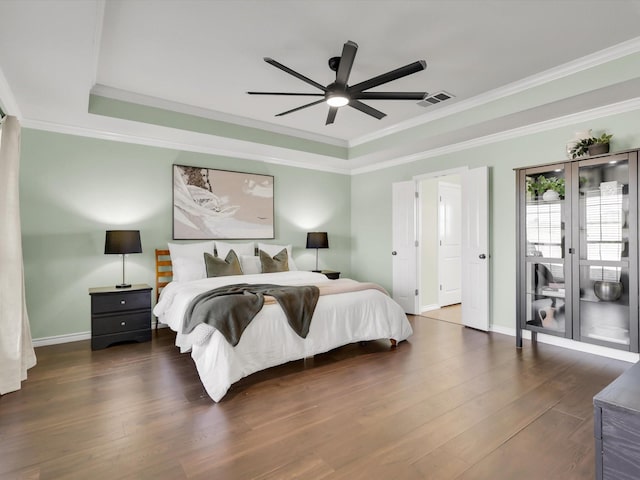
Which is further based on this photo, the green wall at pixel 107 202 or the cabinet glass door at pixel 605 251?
the green wall at pixel 107 202

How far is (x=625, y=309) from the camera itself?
126 inches

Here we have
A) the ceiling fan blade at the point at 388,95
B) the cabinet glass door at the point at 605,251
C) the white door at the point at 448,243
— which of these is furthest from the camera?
the white door at the point at 448,243

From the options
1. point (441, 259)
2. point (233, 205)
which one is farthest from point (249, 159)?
point (441, 259)

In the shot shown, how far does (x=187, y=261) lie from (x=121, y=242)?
29.4 inches

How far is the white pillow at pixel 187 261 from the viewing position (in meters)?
4.26

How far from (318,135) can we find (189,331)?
3.63m

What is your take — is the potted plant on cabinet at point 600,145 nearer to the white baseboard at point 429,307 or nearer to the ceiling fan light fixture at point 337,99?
the ceiling fan light fixture at point 337,99

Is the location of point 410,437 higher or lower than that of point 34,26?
lower

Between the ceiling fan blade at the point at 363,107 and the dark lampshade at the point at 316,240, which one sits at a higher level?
the ceiling fan blade at the point at 363,107

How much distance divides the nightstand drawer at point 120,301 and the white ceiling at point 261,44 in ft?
6.40

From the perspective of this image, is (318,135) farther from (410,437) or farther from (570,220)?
(410,437)

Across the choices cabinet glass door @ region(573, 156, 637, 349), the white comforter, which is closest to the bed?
the white comforter

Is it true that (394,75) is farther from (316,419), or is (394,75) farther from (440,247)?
(440,247)

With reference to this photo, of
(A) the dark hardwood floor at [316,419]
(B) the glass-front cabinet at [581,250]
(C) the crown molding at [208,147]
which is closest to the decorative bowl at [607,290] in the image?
(B) the glass-front cabinet at [581,250]
